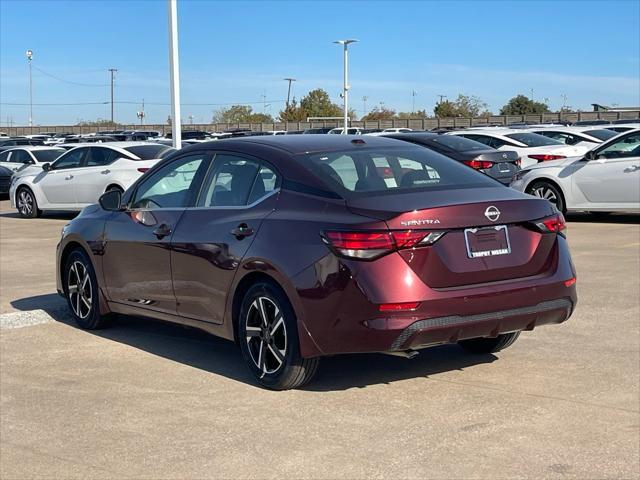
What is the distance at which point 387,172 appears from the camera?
6484 mm

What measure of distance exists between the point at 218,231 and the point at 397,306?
1603 mm

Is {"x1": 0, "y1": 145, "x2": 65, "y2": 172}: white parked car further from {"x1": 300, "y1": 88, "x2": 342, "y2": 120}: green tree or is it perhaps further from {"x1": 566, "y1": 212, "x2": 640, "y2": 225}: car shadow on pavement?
{"x1": 300, "y1": 88, "x2": 342, "y2": 120}: green tree

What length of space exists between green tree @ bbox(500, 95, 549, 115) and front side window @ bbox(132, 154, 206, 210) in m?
103

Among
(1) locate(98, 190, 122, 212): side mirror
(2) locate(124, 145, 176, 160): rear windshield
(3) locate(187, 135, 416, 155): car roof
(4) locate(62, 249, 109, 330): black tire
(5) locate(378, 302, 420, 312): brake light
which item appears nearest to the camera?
(5) locate(378, 302, 420, 312): brake light

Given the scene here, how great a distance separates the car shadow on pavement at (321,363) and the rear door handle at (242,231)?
974mm

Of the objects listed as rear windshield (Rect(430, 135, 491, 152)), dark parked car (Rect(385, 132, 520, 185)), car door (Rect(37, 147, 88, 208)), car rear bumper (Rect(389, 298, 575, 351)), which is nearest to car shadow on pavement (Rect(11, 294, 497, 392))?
car rear bumper (Rect(389, 298, 575, 351))

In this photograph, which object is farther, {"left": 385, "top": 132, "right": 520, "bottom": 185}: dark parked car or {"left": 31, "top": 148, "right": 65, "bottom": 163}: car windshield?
{"left": 31, "top": 148, "right": 65, "bottom": 163}: car windshield

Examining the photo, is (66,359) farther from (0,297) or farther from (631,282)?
(631,282)

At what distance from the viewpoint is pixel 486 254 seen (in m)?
5.91

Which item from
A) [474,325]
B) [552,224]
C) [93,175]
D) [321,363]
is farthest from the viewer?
[93,175]

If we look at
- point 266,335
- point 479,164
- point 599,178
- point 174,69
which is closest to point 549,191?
point 599,178

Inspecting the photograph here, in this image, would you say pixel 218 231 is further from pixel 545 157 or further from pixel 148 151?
pixel 545 157

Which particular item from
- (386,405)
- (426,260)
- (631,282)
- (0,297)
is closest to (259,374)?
(386,405)

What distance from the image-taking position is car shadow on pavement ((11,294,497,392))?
661 centimetres
